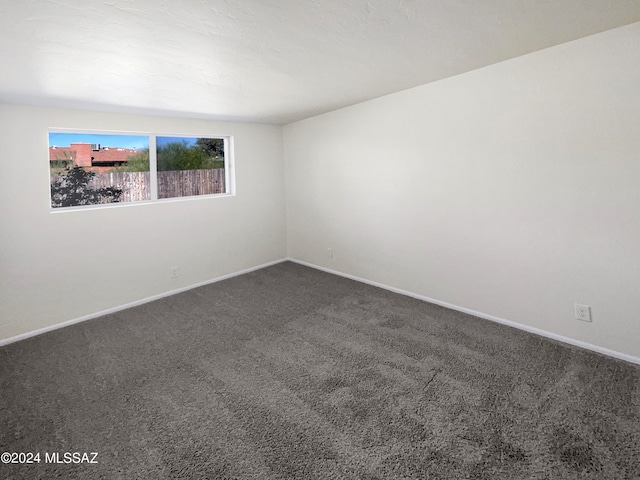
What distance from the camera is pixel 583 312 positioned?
2.48 metres

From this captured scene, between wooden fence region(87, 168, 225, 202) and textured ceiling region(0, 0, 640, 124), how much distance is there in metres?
0.90

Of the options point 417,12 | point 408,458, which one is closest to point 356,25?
point 417,12

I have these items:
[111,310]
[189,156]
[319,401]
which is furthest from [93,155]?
[319,401]

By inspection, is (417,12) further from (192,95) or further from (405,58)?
(192,95)

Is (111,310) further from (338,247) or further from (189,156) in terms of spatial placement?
(338,247)

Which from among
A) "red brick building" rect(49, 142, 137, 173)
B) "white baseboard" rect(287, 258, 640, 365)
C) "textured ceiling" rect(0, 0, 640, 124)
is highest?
"textured ceiling" rect(0, 0, 640, 124)

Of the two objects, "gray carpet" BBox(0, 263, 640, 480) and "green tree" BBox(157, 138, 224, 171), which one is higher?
"green tree" BBox(157, 138, 224, 171)

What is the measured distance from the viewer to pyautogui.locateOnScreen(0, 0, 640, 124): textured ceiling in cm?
156

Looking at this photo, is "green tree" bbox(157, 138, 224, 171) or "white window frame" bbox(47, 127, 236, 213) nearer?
"white window frame" bbox(47, 127, 236, 213)

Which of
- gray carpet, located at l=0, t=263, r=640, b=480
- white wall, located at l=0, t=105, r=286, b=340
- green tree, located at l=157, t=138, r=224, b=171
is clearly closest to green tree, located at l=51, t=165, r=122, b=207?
white wall, located at l=0, t=105, r=286, b=340

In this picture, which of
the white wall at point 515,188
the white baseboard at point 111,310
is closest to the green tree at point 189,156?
the white baseboard at point 111,310

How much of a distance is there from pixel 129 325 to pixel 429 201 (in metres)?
3.25

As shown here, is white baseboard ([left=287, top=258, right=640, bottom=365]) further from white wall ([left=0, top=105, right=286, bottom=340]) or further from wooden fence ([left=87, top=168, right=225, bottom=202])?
wooden fence ([left=87, top=168, right=225, bottom=202])

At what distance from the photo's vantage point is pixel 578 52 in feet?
7.47
